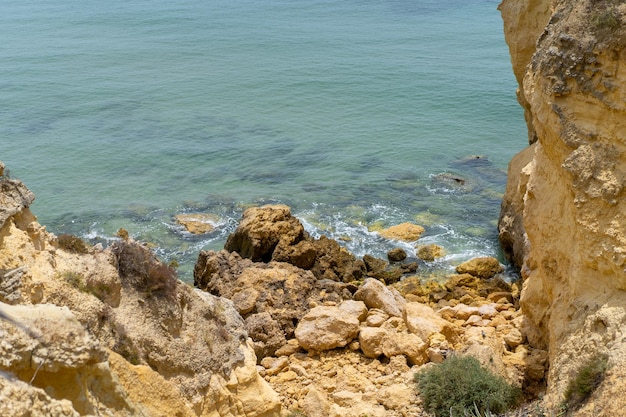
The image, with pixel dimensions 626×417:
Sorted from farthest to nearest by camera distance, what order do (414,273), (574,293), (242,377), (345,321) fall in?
(414,273) < (345,321) < (574,293) < (242,377)

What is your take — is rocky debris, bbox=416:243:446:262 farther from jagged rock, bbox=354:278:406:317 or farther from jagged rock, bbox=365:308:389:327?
jagged rock, bbox=365:308:389:327

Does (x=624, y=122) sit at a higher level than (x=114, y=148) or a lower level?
higher

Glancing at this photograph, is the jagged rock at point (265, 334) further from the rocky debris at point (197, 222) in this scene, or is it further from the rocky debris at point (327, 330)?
the rocky debris at point (197, 222)

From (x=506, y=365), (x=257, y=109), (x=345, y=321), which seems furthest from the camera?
(x=257, y=109)

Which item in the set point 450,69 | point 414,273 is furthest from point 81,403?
point 450,69

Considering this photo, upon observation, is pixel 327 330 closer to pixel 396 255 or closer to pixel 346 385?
pixel 346 385

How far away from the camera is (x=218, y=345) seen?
9500mm

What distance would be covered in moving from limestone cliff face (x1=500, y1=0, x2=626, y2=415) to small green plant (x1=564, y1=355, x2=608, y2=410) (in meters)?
0.14

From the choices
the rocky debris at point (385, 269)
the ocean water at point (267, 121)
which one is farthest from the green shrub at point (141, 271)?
the ocean water at point (267, 121)

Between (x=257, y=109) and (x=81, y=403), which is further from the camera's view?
(x=257, y=109)

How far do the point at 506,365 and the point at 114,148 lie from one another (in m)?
25.3

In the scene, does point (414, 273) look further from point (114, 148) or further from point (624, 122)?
point (114, 148)

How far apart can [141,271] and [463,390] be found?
5.31 m

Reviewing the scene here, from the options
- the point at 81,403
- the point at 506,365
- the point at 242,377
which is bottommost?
the point at 506,365
